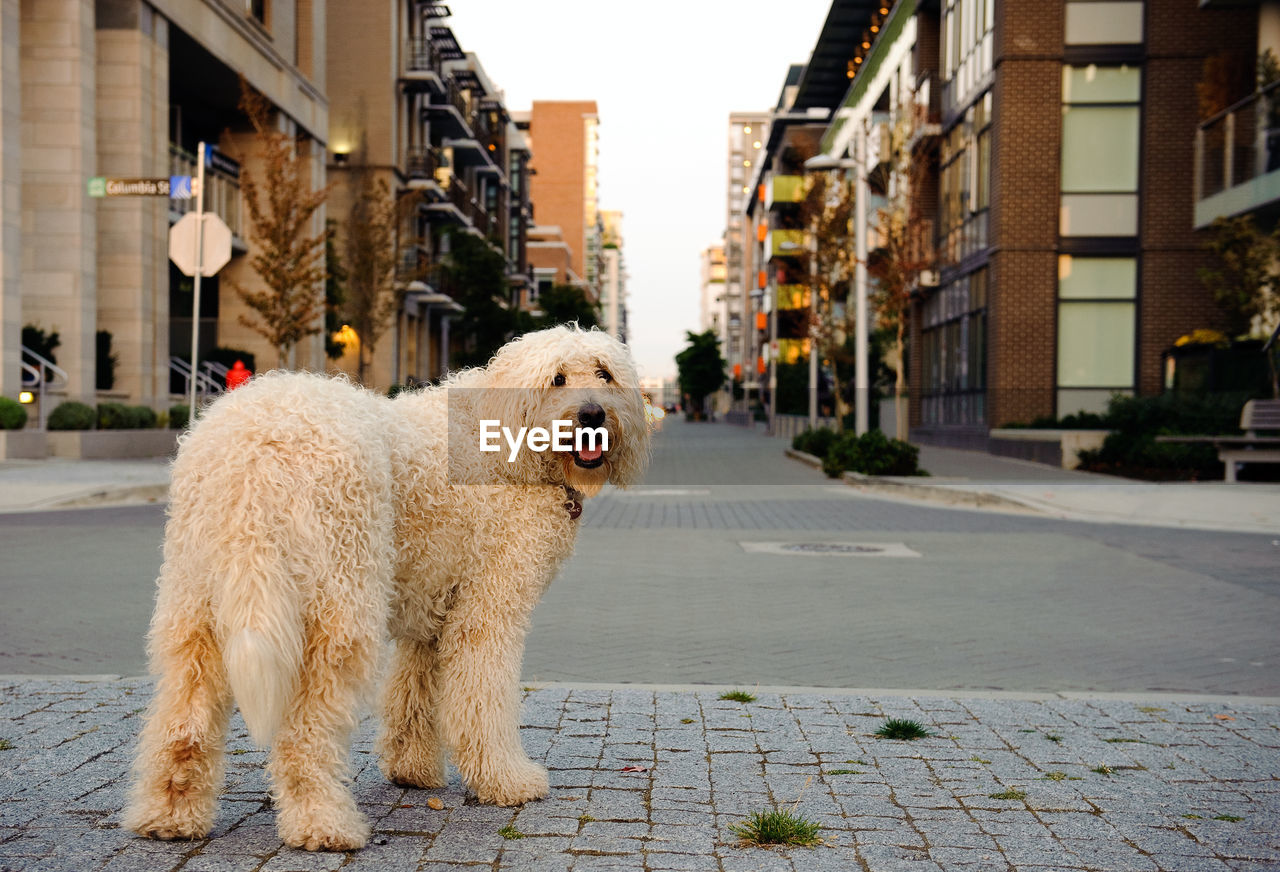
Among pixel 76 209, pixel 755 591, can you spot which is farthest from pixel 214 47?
pixel 755 591

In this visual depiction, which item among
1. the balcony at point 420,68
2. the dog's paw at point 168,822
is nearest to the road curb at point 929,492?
the dog's paw at point 168,822

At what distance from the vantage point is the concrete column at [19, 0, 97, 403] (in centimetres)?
2370

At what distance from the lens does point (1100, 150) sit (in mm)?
26891

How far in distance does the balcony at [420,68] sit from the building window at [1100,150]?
1180 inches

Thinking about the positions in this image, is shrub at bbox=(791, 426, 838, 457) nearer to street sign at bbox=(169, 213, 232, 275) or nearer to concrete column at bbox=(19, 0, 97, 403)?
street sign at bbox=(169, 213, 232, 275)

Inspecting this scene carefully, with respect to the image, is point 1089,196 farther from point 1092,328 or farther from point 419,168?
point 419,168

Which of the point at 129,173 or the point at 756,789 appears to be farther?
the point at 129,173

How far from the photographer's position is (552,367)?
12.4 ft

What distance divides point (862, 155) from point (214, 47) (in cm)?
1667

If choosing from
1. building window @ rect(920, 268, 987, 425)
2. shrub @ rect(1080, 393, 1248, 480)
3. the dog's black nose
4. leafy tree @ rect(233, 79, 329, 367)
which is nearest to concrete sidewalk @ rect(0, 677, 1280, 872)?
the dog's black nose

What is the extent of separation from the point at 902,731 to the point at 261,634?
8.98ft

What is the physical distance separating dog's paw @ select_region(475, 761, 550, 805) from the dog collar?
0.85m

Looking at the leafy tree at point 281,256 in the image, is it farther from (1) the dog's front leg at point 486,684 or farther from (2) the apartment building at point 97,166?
(1) the dog's front leg at point 486,684

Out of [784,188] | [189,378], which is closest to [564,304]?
[784,188]
